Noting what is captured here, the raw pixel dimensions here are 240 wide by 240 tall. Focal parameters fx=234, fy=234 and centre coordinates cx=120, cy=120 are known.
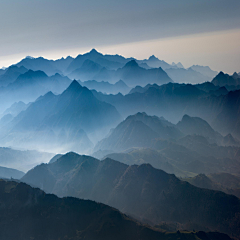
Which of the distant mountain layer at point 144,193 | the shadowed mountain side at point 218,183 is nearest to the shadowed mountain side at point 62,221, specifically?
the distant mountain layer at point 144,193

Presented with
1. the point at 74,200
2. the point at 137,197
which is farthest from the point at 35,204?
the point at 137,197

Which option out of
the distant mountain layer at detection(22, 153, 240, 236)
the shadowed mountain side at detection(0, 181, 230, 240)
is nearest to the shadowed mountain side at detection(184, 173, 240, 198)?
the distant mountain layer at detection(22, 153, 240, 236)

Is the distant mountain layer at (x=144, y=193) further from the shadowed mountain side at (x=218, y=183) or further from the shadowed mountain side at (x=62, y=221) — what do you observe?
the shadowed mountain side at (x=62, y=221)

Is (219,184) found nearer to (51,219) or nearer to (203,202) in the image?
(203,202)

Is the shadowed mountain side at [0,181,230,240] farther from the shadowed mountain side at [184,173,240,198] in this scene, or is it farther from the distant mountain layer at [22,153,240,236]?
the shadowed mountain side at [184,173,240,198]

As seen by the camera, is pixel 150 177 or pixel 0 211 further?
pixel 150 177

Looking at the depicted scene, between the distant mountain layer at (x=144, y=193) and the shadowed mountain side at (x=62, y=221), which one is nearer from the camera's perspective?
the shadowed mountain side at (x=62, y=221)

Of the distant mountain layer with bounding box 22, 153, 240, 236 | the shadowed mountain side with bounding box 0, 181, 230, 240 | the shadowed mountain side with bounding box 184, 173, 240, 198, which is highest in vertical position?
the shadowed mountain side with bounding box 184, 173, 240, 198

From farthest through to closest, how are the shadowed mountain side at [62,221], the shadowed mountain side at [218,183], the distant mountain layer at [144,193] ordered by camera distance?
1. the shadowed mountain side at [218,183]
2. the distant mountain layer at [144,193]
3. the shadowed mountain side at [62,221]
